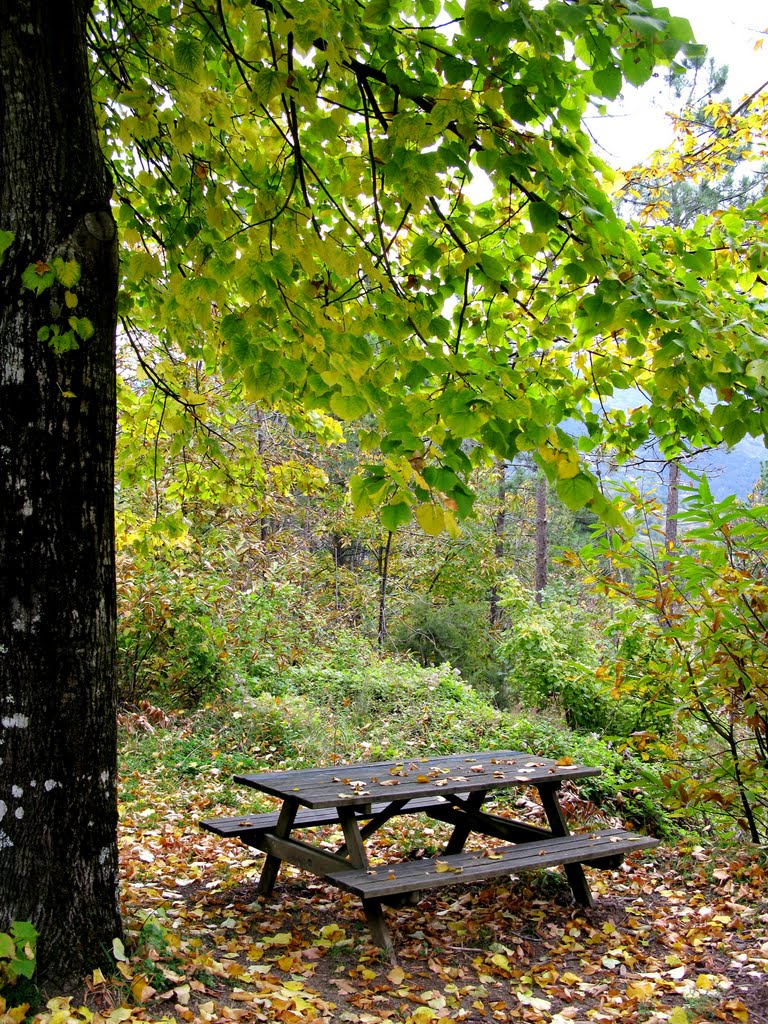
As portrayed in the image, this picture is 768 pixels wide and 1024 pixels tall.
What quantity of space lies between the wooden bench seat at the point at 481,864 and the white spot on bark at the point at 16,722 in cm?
169

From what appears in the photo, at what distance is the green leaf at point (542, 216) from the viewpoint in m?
2.77

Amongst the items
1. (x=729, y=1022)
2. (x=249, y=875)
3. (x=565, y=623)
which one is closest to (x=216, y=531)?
(x=565, y=623)

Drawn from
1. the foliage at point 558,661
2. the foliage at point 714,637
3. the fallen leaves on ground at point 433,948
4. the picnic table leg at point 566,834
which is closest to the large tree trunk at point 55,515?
the fallen leaves on ground at point 433,948

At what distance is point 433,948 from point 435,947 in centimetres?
2

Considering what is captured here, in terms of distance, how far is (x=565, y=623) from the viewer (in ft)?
32.8

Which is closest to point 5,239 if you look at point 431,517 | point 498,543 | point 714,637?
point 431,517

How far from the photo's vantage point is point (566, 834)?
4898 millimetres

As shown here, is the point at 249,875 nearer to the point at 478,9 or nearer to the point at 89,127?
the point at 89,127

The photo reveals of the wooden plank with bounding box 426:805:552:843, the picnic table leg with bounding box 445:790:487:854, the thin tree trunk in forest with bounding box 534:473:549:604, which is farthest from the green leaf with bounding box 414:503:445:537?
the thin tree trunk in forest with bounding box 534:473:549:604

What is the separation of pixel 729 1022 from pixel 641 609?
248cm

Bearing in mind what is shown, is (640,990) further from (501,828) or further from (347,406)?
(347,406)

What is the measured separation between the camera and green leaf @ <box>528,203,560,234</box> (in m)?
2.77

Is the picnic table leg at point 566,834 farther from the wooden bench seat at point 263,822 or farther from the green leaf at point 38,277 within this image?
the green leaf at point 38,277

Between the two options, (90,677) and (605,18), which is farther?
(90,677)
